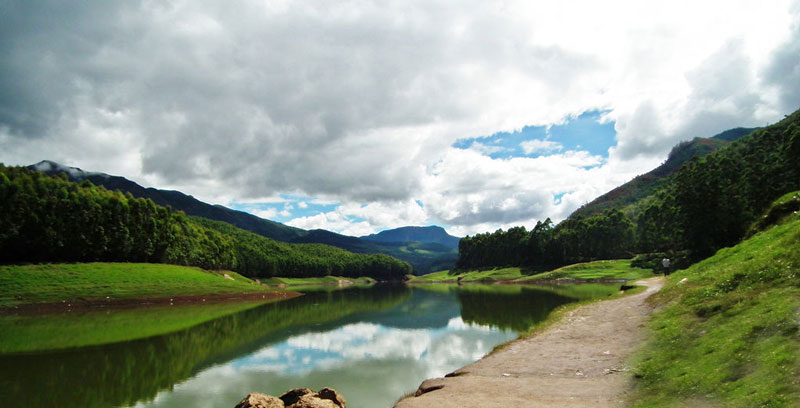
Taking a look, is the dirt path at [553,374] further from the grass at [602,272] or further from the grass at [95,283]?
the grass at [602,272]

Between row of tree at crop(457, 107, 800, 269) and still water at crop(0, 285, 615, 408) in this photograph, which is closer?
still water at crop(0, 285, 615, 408)

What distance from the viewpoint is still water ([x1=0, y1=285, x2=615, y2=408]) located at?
19.6 m

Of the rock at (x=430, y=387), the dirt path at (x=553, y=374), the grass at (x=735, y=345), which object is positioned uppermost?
the grass at (x=735, y=345)

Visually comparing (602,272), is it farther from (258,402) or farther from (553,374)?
(258,402)

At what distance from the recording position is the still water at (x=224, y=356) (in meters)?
19.6

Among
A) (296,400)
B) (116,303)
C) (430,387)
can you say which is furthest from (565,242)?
(296,400)

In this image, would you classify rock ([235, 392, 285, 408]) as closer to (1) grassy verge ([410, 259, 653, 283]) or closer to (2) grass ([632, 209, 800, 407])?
(2) grass ([632, 209, 800, 407])

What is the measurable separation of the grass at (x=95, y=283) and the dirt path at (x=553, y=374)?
→ 70381 millimetres

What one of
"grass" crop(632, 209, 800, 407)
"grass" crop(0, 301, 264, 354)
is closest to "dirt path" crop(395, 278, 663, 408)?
"grass" crop(632, 209, 800, 407)

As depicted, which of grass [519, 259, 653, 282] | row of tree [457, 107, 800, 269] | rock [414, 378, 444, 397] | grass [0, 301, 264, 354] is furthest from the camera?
grass [519, 259, 653, 282]

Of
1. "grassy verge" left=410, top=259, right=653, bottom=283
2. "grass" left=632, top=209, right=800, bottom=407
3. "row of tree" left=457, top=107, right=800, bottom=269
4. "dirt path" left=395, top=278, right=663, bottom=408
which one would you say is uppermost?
"row of tree" left=457, top=107, right=800, bottom=269

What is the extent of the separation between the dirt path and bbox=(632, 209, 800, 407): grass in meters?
1.08

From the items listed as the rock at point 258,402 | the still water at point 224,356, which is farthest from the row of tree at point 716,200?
the rock at point 258,402

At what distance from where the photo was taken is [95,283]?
2746 inches
